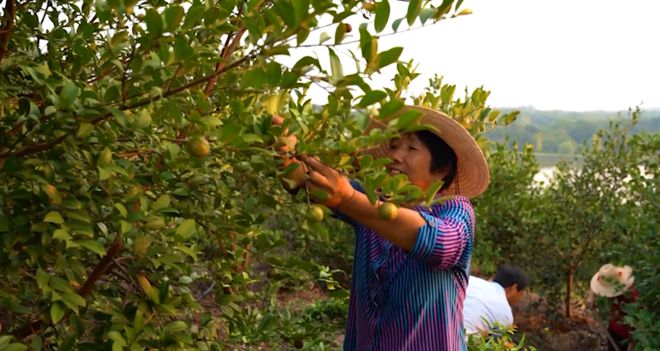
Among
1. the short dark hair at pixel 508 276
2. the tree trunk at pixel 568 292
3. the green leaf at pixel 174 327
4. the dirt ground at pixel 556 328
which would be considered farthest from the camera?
the tree trunk at pixel 568 292

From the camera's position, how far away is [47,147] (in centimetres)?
131

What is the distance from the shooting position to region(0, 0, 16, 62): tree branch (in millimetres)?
1499

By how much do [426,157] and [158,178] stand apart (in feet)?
2.56

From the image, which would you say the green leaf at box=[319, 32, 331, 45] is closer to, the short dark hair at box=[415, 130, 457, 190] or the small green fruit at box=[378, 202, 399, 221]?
the small green fruit at box=[378, 202, 399, 221]

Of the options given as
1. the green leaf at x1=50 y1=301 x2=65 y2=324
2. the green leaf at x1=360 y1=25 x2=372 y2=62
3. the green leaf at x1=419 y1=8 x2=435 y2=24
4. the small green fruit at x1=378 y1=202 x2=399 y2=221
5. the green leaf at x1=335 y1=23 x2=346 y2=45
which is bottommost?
the green leaf at x1=50 y1=301 x2=65 y2=324

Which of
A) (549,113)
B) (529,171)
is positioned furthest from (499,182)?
(549,113)

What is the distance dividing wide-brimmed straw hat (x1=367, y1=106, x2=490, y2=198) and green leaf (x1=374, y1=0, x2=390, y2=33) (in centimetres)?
68

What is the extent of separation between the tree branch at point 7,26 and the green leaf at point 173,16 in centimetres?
51

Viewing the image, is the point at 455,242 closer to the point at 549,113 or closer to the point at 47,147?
the point at 47,147

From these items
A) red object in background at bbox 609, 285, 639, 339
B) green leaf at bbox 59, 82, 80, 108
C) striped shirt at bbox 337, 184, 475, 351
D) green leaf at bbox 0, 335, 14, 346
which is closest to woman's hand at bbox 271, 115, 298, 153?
green leaf at bbox 59, 82, 80, 108

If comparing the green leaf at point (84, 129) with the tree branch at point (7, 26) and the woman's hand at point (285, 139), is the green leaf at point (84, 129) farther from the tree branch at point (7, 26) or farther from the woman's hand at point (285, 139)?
the tree branch at point (7, 26)

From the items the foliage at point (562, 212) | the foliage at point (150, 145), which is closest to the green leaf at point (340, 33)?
the foliage at point (150, 145)

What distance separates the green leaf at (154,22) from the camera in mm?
1129

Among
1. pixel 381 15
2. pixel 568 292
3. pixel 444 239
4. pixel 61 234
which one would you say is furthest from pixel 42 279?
pixel 568 292
